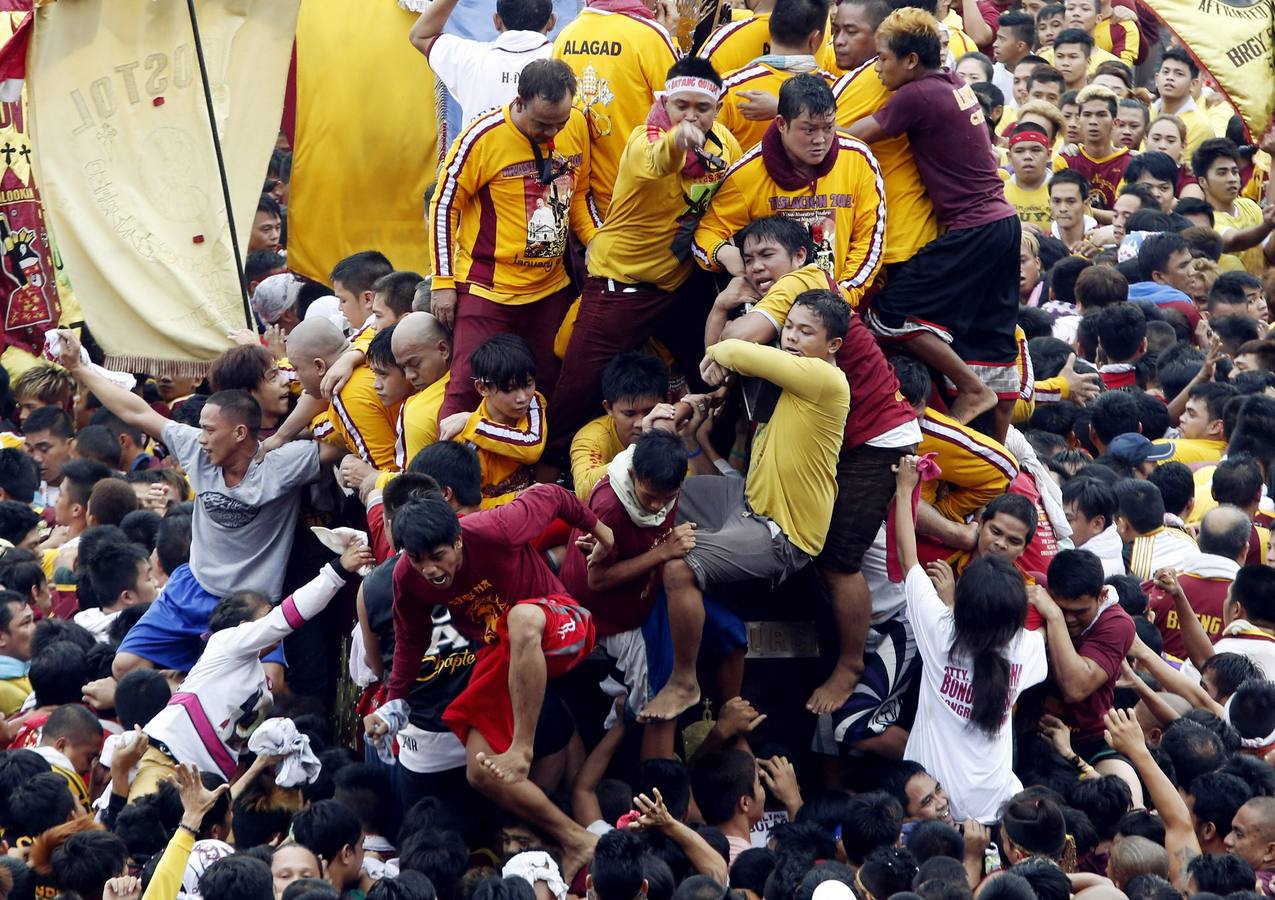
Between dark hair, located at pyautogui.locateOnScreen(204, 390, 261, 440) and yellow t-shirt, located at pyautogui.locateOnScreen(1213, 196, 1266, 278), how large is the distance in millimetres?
6840

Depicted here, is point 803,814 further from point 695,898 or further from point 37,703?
point 37,703

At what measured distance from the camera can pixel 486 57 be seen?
30.0ft

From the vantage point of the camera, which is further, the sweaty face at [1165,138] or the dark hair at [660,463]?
the sweaty face at [1165,138]

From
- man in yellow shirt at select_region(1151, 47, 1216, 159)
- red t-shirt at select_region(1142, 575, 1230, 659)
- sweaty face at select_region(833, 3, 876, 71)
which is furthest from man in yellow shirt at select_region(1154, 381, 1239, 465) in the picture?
man in yellow shirt at select_region(1151, 47, 1216, 159)

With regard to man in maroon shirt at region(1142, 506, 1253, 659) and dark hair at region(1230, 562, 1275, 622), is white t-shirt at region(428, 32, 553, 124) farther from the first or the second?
dark hair at region(1230, 562, 1275, 622)

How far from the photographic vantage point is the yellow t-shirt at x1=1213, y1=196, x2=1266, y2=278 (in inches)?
523

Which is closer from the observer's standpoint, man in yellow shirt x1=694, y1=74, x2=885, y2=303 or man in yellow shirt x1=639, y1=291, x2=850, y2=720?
man in yellow shirt x1=639, y1=291, x2=850, y2=720

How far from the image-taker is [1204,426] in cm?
1048

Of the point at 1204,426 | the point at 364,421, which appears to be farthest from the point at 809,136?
the point at 1204,426

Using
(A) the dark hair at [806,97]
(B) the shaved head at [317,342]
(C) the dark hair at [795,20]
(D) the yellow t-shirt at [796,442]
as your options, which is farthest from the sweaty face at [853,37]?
(B) the shaved head at [317,342]

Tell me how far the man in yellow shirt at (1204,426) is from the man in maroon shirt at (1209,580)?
1142 millimetres

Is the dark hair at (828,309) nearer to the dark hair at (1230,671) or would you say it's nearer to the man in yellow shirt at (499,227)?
the man in yellow shirt at (499,227)

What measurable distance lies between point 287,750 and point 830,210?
293cm

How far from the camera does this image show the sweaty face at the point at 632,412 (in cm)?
805
